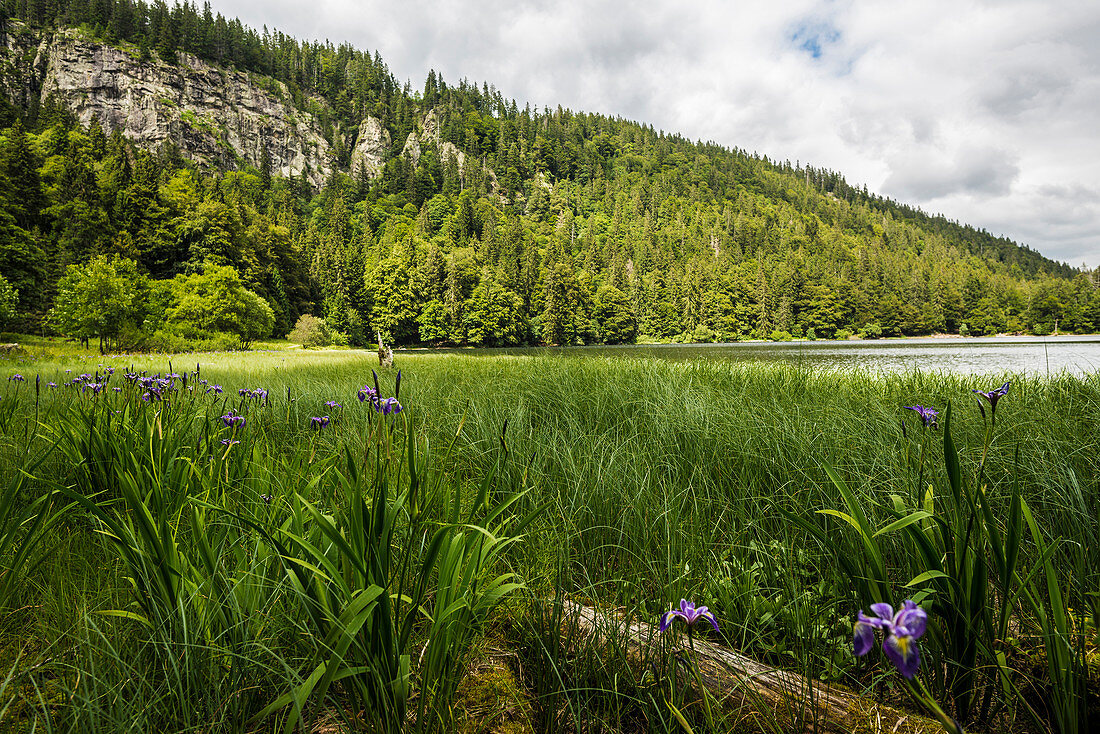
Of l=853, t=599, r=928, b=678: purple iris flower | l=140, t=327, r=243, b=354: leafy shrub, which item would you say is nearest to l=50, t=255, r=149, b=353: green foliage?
l=140, t=327, r=243, b=354: leafy shrub

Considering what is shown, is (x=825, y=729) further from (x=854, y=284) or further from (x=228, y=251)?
(x=854, y=284)

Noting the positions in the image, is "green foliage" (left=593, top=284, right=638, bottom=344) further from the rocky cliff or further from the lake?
the rocky cliff

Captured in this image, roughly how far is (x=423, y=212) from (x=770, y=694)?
91.1 metres

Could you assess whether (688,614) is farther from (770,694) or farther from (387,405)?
(387,405)

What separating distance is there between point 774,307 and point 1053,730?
78.7 metres

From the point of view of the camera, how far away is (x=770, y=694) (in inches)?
50.8

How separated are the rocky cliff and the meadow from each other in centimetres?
11329

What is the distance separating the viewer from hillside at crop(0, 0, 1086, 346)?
137 feet

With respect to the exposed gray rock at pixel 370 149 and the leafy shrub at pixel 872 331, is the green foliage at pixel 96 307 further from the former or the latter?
the exposed gray rock at pixel 370 149

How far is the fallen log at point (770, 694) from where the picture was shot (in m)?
1.15

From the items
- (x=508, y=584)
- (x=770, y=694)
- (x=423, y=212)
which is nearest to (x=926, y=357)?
(x=770, y=694)

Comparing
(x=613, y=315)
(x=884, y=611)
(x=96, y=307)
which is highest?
(x=613, y=315)

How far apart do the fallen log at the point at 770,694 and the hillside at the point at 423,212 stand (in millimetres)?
30677

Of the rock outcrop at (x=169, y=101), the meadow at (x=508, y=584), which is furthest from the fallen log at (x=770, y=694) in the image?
the rock outcrop at (x=169, y=101)
